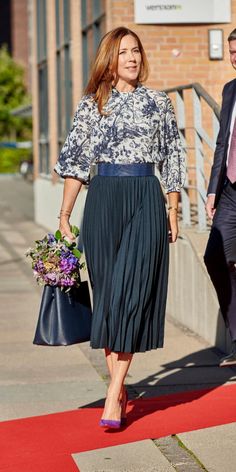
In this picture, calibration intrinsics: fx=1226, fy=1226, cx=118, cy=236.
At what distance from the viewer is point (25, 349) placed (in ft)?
28.1

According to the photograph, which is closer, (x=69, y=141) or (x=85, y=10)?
(x=69, y=141)

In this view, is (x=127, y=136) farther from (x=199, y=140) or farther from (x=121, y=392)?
(x=199, y=140)

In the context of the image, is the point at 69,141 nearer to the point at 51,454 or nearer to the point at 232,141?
the point at 232,141

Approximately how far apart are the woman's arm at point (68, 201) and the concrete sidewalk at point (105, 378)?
105 cm

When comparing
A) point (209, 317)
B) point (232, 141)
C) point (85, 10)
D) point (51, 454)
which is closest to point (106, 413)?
point (51, 454)

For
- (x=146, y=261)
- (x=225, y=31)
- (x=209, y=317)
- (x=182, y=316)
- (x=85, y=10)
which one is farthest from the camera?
(x=85, y=10)

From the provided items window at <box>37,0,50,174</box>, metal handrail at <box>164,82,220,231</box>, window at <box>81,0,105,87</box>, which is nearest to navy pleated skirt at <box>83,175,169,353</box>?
metal handrail at <box>164,82,220,231</box>

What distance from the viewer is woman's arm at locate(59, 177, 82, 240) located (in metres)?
6.00

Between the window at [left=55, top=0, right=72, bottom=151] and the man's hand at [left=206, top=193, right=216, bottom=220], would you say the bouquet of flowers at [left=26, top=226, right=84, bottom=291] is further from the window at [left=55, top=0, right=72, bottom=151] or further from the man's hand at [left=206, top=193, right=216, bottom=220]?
the window at [left=55, top=0, right=72, bottom=151]

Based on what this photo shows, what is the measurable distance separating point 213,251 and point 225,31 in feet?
22.1

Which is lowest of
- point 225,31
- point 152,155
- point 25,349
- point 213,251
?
point 25,349

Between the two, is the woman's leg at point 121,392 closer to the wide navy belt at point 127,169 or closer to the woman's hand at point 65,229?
the woman's hand at point 65,229

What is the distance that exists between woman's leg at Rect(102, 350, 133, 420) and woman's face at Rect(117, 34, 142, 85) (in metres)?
1.35

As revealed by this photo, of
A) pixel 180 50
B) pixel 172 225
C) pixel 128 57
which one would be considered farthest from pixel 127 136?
pixel 180 50
